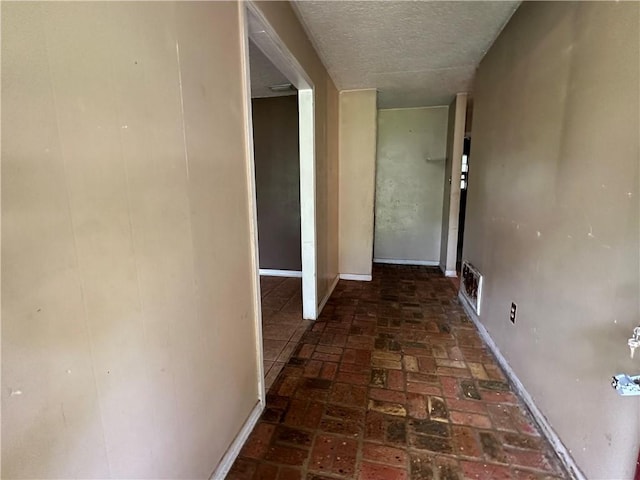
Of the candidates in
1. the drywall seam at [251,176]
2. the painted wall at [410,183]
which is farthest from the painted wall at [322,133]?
the painted wall at [410,183]

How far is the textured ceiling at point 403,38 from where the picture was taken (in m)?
1.89

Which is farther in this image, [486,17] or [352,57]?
[352,57]

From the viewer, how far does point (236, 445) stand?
140 cm

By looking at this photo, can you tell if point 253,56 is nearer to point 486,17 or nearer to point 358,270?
point 486,17

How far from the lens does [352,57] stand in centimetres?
262

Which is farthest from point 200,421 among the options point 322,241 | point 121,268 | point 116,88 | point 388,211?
point 388,211

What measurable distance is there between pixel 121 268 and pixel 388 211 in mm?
4279

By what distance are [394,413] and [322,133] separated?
237 centimetres

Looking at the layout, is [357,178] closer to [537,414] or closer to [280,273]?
[280,273]

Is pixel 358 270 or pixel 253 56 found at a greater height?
pixel 253 56

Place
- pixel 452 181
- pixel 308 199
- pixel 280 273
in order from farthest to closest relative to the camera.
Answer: pixel 280 273, pixel 452 181, pixel 308 199

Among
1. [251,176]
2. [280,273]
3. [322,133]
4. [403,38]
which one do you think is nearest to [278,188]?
[280,273]

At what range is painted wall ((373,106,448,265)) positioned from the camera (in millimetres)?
4363

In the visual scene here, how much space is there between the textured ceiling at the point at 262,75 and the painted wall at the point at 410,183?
1.74 metres
